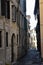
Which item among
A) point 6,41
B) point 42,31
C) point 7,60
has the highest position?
point 42,31

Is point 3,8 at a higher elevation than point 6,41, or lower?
higher

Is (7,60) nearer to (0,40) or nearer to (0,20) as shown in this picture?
(0,40)

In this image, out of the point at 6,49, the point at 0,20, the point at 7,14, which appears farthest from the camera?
the point at 7,14

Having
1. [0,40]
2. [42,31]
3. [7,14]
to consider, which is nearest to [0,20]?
[0,40]

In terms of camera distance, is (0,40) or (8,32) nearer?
(0,40)

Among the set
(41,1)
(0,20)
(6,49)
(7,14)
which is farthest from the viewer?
(7,14)

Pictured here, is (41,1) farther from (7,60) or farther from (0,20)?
(7,60)

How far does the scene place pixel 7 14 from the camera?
84.7ft

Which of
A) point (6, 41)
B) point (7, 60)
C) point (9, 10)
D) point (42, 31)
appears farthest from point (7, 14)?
point (42, 31)

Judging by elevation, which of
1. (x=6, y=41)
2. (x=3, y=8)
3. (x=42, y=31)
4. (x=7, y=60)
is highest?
(x=3, y=8)

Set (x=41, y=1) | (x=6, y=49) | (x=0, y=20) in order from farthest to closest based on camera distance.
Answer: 1. (x=6, y=49)
2. (x=0, y=20)
3. (x=41, y=1)

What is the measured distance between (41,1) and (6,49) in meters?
9.92

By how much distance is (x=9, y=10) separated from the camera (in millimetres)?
26406

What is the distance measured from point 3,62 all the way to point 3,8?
5.46 metres
